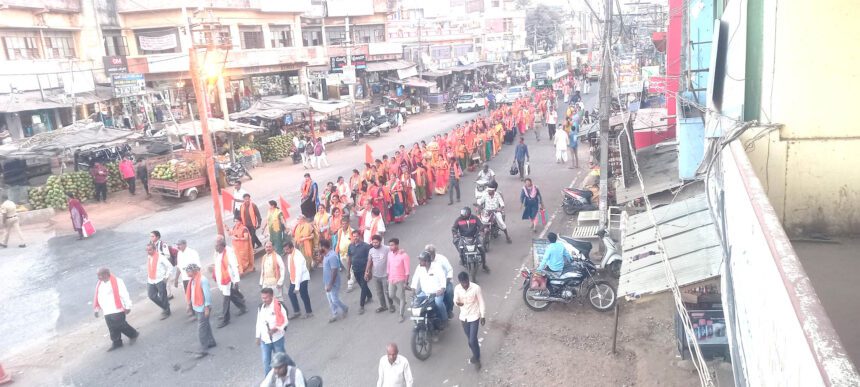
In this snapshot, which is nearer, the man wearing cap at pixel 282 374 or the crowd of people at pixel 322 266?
the man wearing cap at pixel 282 374

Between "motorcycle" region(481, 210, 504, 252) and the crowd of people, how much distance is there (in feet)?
0.73

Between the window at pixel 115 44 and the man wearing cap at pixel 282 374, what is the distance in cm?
2814

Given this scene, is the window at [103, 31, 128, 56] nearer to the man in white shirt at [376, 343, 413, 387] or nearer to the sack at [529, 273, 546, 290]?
the sack at [529, 273, 546, 290]

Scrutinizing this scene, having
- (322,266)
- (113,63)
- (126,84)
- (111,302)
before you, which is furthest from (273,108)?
(111,302)

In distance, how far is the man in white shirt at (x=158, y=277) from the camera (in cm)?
942

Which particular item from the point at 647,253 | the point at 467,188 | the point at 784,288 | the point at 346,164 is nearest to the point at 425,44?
the point at 346,164

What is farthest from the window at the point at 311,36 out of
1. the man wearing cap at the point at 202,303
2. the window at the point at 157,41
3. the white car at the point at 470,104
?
the man wearing cap at the point at 202,303

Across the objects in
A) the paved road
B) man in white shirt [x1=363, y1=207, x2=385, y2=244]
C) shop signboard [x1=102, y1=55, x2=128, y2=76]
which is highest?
shop signboard [x1=102, y1=55, x2=128, y2=76]

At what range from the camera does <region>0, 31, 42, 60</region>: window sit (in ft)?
78.6

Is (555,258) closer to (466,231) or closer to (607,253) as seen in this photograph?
(607,253)

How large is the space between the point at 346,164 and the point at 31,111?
13.7m

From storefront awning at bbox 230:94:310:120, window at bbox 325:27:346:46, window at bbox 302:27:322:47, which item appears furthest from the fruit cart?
window at bbox 325:27:346:46

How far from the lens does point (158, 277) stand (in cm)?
945

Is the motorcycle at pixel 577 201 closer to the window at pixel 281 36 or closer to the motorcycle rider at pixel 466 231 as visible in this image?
the motorcycle rider at pixel 466 231
